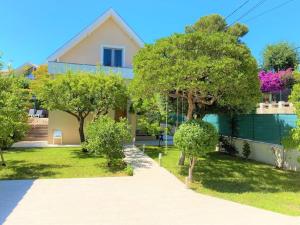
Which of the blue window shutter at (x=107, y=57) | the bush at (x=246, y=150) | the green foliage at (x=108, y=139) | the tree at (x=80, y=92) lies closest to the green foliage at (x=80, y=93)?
the tree at (x=80, y=92)

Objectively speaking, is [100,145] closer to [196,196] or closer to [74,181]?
[74,181]

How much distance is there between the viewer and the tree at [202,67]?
1078cm

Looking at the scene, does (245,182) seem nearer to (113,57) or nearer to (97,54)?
(113,57)

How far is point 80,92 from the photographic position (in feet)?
51.7

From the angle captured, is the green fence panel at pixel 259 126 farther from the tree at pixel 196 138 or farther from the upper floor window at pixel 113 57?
the upper floor window at pixel 113 57

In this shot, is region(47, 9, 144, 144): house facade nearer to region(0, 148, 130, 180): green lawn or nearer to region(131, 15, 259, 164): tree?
region(0, 148, 130, 180): green lawn

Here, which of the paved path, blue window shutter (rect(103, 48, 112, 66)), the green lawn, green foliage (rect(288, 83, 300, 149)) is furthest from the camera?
blue window shutter (rect(103, 48, 112, 66))

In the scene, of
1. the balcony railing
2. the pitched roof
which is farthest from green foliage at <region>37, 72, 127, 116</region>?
the pitched roof

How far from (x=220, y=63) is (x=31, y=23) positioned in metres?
20.3

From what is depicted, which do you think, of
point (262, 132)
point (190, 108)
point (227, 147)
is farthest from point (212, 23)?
point (190, 108)

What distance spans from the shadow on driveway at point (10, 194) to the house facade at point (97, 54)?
393 inches

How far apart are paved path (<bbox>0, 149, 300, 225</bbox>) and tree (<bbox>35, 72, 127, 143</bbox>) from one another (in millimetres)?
5883

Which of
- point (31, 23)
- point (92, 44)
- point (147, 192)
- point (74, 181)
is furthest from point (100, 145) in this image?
point (31, 23)

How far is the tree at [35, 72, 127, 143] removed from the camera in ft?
51.3
